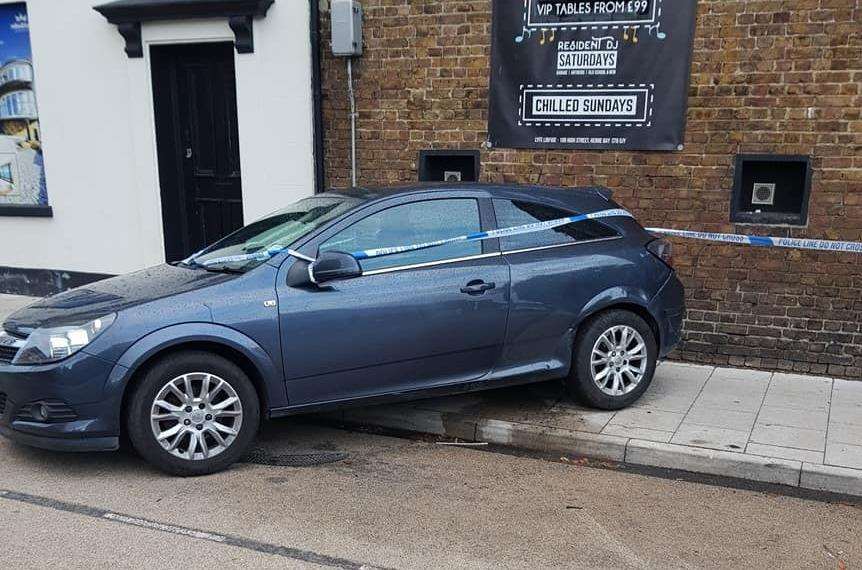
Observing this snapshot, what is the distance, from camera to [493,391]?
5.83 meters

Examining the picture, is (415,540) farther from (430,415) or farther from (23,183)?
(23,183)

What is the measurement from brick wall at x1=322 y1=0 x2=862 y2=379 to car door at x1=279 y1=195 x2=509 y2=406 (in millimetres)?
2453

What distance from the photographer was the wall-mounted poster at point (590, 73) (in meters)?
6.52

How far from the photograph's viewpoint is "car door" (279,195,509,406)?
4.43 meters

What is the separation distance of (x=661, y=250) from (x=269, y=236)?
2.88m

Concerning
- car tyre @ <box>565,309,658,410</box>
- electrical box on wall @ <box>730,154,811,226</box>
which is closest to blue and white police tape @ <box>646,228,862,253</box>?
electrical box on wall @ <box>730,154,811,226</box>

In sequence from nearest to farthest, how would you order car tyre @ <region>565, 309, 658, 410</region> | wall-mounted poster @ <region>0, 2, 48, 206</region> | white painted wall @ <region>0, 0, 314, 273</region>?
car tyre @ <region>565, 309, 658, 410</region> < white painted wall @ <region>0, 0, 314, 273</region> < wall-mounted poster @ <region>0, 2, 48, 206</region>

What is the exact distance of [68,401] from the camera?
406 centimetres

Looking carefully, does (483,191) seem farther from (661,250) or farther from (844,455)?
(844,455)

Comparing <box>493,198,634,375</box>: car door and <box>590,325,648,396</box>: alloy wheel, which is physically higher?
<box>493,198,634,375</box>: car door

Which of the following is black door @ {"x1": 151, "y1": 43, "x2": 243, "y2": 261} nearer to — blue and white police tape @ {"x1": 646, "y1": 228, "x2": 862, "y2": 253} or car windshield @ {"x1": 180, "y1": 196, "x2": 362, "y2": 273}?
car windshield @ {"x1": 180, "y1": 196, "x2": 362, "y2": 273}

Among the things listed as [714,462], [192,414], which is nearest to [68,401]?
[192,414]

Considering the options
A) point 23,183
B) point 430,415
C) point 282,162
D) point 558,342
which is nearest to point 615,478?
point 558,342

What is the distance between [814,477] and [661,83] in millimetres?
3698
